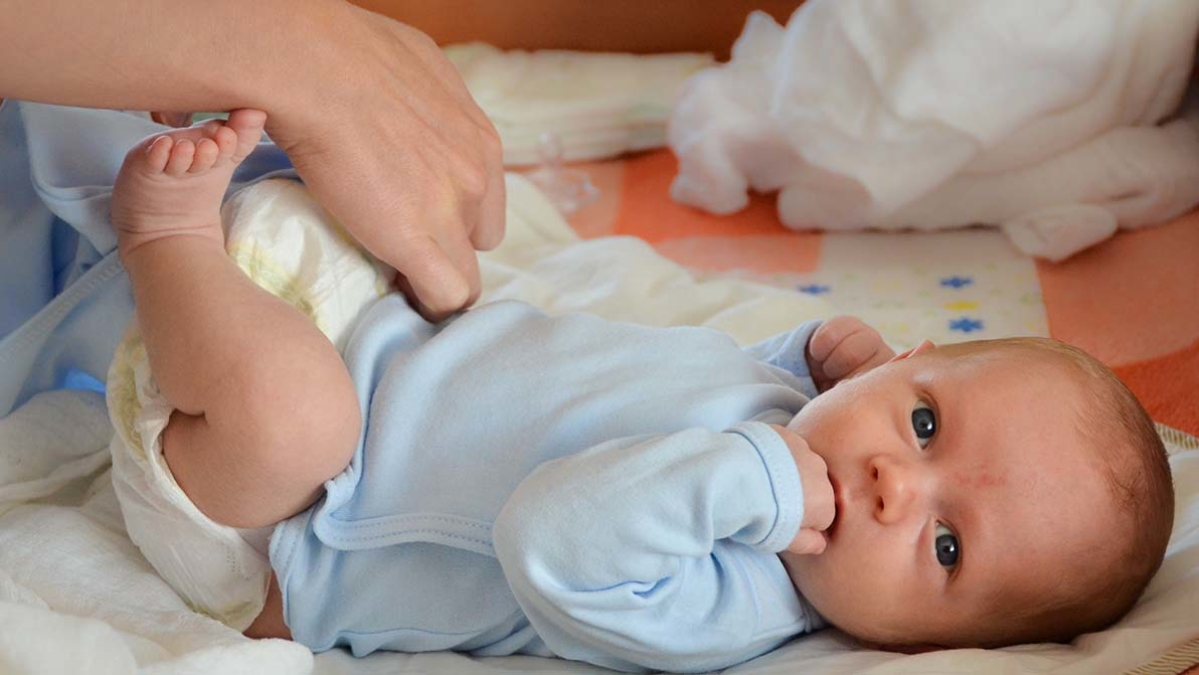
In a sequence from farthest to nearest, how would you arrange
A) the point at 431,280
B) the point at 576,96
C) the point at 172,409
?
1. the point at 576,96
2. the point at 431,280
3. the point at 172,409

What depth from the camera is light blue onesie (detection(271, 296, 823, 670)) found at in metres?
0.90

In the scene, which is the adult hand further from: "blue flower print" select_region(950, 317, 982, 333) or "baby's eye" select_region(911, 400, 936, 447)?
"blue flower print" select_region(950, 317, 982, 333)

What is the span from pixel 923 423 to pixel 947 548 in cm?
10

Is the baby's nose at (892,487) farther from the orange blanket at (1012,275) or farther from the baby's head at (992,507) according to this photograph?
the orange blanket at (1012,275)

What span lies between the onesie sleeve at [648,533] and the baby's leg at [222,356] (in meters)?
0.17

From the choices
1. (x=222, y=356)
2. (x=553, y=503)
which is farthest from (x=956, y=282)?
(x=222, y=356)

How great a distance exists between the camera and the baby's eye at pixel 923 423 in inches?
38.7

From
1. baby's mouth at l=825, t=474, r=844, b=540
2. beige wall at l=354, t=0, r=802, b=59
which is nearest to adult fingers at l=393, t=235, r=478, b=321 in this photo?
baby's mouth at l=825, t=474, r=844, b=540

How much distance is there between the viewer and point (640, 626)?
920 millimetres

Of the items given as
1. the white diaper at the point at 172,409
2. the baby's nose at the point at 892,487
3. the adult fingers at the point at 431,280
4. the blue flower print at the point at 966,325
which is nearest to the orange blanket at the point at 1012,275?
the blue flower print at the point at 966,325

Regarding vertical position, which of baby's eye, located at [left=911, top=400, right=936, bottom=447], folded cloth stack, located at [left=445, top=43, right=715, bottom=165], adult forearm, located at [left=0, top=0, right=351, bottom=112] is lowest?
folded cloth stack, located at [left=445, top=43, right=715, bottom=165]

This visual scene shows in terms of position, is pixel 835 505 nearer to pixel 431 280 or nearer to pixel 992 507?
pixel 992 507

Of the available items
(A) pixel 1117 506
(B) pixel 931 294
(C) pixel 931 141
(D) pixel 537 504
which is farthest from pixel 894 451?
(C) pixel 931 141

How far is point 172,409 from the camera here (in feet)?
3.24
